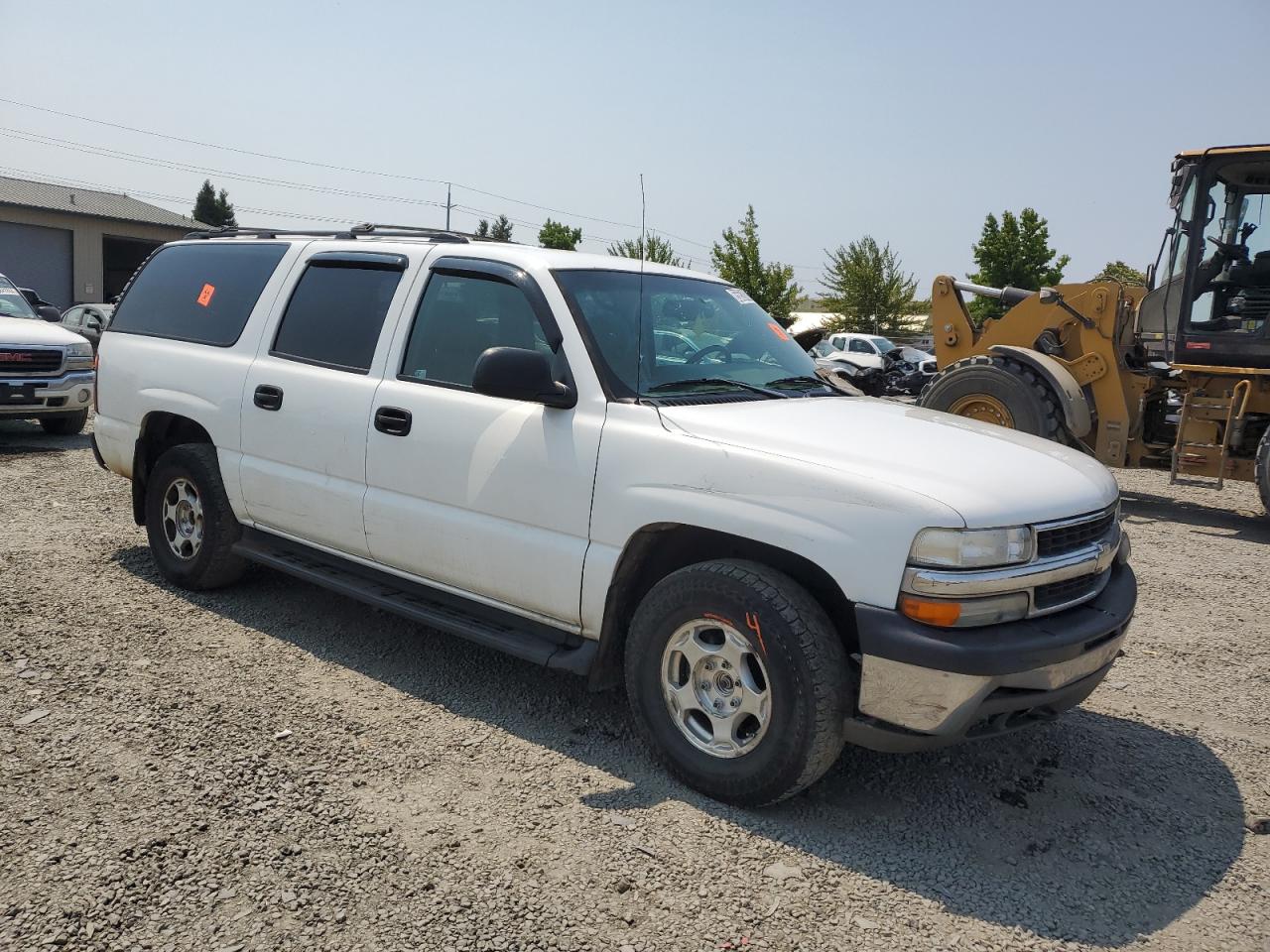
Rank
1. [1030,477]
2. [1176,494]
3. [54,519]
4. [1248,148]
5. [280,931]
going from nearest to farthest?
[280,931], [1030,477], [54,519], [1248,148], [1176,494]

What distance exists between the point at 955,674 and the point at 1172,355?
8.05m

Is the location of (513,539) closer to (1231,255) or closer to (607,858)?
(607,858)

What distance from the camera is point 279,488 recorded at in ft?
16.0

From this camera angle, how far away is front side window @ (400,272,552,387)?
→ 4195mm

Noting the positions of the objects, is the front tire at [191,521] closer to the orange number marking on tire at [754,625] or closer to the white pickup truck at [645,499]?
the white pickup truck at [645,499]

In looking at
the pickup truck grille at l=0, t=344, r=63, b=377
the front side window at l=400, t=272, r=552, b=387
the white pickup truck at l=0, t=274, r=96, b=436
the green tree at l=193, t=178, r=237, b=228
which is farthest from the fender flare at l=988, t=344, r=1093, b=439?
the green tree at l=193, t=178, r=237, b=228

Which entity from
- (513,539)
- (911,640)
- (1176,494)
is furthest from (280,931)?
(1176,494)

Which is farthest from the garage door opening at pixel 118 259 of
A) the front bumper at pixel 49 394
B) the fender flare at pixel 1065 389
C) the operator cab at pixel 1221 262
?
the operator cab at pixel 1221 262

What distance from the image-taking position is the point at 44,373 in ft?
35.8

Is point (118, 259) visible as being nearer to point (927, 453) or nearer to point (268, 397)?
point (268, 397)

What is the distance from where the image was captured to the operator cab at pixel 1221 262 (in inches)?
364

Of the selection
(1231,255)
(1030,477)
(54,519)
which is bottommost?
(54,519)

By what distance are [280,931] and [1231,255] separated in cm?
988

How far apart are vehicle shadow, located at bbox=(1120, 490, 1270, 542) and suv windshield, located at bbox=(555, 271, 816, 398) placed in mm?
5709
